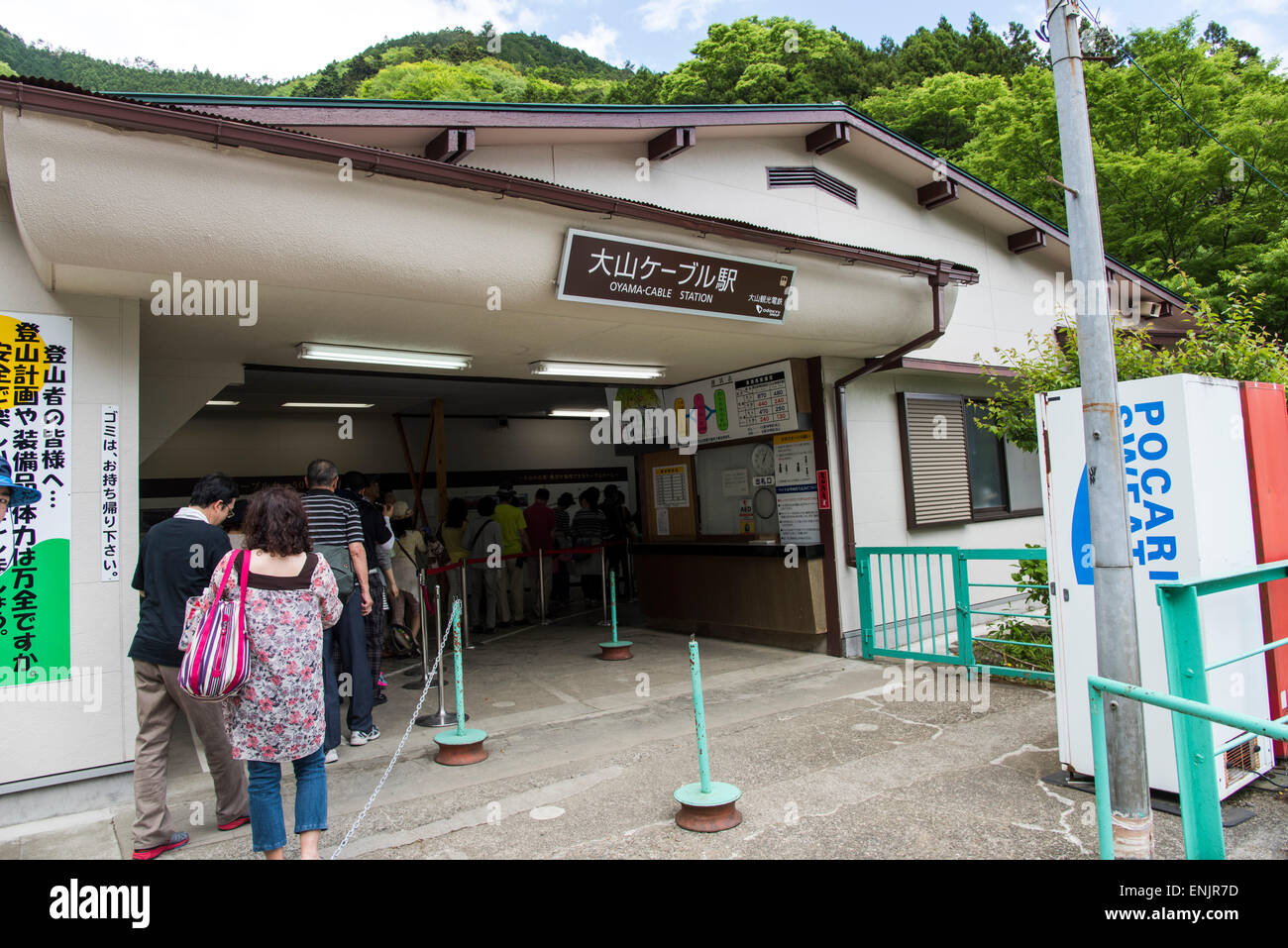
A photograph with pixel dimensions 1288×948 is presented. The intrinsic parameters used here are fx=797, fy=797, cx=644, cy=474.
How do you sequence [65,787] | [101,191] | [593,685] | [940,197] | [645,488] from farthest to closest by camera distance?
[645,488] → [940,197] → [593,685] → [65,787] → [101,191]

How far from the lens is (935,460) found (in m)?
9.30

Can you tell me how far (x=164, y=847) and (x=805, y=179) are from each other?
795cm

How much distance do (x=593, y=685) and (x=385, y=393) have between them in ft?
19.4

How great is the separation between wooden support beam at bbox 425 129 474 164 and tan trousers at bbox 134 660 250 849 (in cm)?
392

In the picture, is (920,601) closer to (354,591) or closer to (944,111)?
(354,591)

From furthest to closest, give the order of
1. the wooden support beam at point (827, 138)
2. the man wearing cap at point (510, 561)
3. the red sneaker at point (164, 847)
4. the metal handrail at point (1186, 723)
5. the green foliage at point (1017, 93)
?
the green foliage at point (1017, 93) → the man wearing cap at point (510, 561) → the wooden support beam at point (827, 138) → the red sneaker at point (164, 847) → the metal handrail at point (1186, 723)

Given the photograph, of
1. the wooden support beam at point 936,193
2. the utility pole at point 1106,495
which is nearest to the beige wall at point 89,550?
the utility pole at point 1106,495

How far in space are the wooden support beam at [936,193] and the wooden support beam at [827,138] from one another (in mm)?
1675

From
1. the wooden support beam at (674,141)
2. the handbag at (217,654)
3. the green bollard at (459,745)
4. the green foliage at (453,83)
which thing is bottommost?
the green bollard at (459,745)

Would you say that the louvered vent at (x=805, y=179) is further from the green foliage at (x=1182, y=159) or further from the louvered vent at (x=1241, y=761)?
the green foliage at (x=1182, y=159)

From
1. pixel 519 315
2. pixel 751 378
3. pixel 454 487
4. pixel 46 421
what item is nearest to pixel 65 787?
pixel 46 421

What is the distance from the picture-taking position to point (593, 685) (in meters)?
7.34

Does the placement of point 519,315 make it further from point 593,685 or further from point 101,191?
point 593,685

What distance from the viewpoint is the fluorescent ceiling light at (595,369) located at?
7824 millimetres
